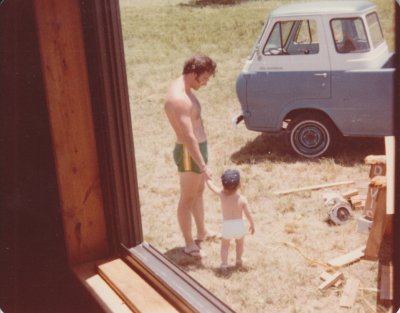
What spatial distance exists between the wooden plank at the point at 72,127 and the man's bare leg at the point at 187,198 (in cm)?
112

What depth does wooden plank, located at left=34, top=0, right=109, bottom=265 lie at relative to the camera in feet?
7.16

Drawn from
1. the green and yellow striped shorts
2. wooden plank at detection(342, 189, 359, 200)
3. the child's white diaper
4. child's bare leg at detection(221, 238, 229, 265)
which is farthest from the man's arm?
wooden plank at detection(342, 189, 359, 200)

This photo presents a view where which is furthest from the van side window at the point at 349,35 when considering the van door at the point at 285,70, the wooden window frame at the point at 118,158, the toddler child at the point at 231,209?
the wooden window frame at the point at 118,158

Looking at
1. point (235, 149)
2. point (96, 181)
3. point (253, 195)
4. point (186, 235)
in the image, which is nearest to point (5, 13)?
point (96, 181)

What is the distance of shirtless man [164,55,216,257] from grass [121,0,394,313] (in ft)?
1.61

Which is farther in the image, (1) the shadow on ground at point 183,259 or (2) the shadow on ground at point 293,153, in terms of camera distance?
(2) the shadow on ground at point 293,153

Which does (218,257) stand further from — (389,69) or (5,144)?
(389,69)

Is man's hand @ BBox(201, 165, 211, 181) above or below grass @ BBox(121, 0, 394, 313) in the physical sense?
above

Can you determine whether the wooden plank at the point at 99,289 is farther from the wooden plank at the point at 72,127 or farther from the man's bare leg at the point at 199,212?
the man's bare leg at the point at 199,212

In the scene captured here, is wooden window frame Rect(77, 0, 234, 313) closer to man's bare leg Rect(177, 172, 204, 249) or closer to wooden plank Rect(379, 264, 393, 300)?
man's bare leg Rect(177, 172, 204, 249)

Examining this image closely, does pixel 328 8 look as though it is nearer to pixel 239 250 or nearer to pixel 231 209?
pixel 231 209

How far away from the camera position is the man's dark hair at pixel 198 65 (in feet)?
10.5

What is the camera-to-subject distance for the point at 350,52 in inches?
202

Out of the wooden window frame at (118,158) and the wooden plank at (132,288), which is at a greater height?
the wooden window frame at (118,158)
